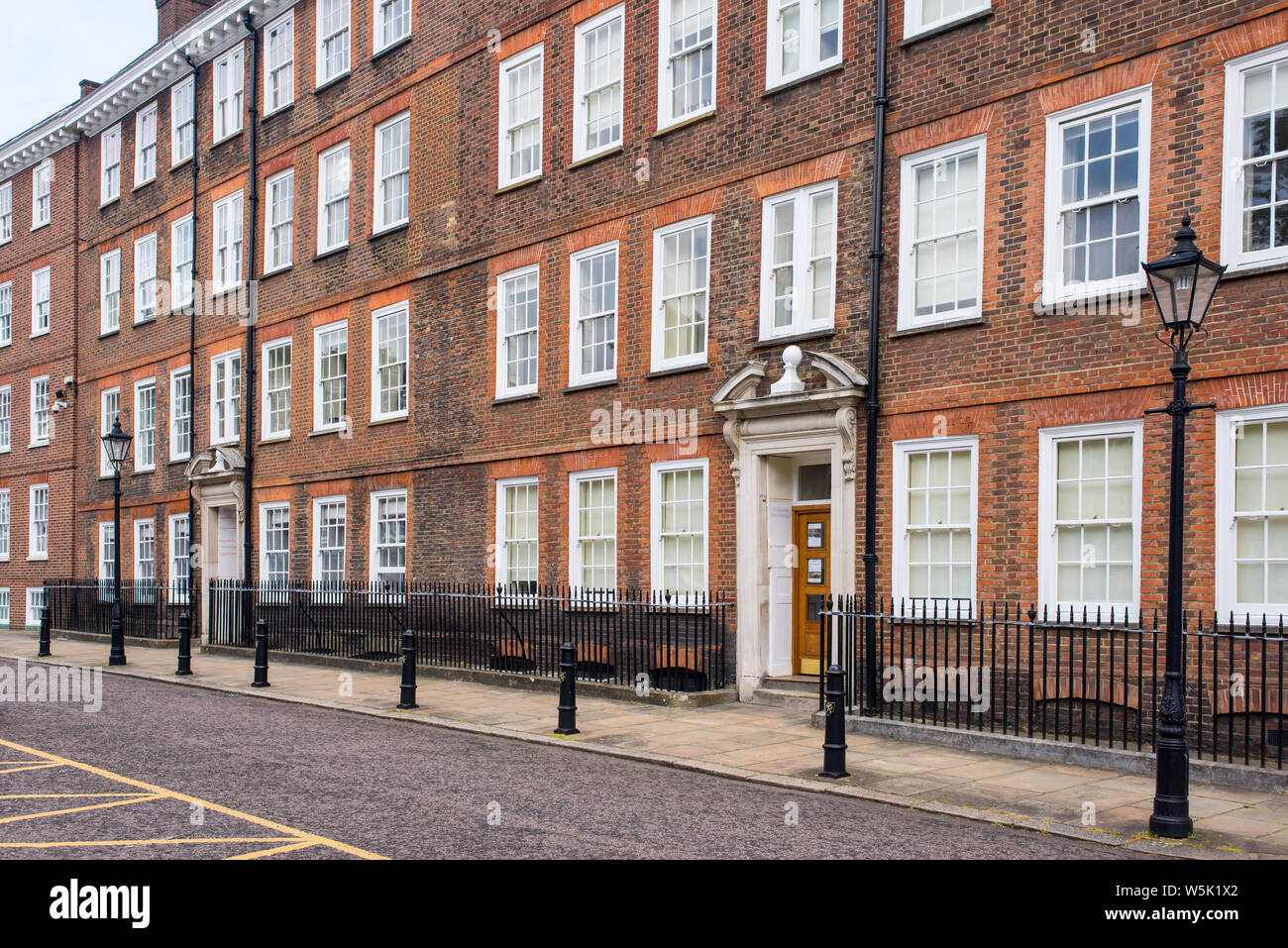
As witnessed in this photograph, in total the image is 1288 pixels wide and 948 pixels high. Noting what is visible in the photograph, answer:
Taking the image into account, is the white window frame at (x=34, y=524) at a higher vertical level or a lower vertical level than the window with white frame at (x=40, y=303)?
lower

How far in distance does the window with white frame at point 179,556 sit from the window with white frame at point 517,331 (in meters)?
11.5

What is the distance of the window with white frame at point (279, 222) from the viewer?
25375 mm

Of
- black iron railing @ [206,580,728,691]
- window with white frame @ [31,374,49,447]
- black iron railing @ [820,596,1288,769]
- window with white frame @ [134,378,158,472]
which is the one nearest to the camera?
black iron railing @ [820,596,1288,769]

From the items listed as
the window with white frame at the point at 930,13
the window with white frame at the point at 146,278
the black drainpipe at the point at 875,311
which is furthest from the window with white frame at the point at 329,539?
the window with white frame at the point at 930,13

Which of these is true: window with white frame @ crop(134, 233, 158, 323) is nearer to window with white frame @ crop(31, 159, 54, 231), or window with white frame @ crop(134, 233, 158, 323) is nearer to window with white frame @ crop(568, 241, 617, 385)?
window with white frame @ crop(31, 159, 54, 231)

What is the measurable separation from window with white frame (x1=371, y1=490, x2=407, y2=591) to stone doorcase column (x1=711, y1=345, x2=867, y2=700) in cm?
836

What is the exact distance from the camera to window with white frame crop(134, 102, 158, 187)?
2994cm

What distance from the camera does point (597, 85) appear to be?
1827cm

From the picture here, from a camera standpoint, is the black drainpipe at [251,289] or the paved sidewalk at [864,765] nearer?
the paved sidewalk at [864,765]

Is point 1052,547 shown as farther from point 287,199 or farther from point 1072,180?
point 287,199

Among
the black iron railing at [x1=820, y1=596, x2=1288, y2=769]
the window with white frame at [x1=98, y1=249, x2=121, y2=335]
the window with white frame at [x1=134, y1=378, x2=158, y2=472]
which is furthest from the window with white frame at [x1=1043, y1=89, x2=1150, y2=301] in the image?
the window with white frame at [x1=98, y1=249, x2=121, y2=335]

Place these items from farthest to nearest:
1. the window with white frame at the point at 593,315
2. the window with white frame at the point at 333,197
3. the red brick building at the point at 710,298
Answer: the window with white frame at the point at 333,197
the window with white frame at the point at 593,315
the red brick building at the point at 710,298

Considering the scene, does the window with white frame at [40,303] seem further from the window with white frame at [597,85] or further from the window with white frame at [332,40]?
the window with white frame at [597,85]

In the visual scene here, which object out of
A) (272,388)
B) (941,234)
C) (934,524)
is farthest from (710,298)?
(272,388)
